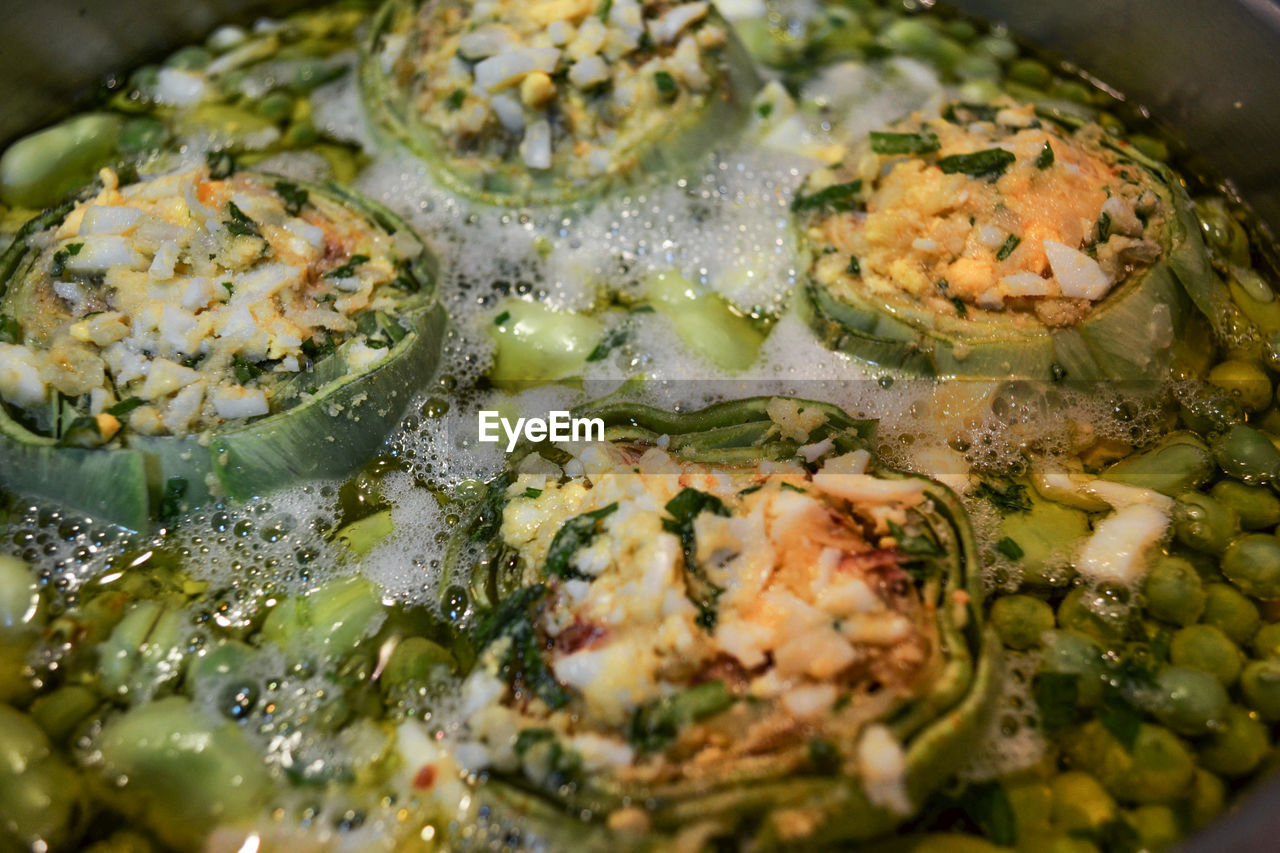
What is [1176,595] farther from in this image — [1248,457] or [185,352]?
[185,352]

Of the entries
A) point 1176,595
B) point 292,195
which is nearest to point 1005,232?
point 1176,595

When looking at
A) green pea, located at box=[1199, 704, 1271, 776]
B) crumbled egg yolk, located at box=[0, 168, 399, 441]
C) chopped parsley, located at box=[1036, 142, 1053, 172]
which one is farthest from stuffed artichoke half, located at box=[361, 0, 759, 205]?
green pea, located at box=[1199, 704, 1271, 776]

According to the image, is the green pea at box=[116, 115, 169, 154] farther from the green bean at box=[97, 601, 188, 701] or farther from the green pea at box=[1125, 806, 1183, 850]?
the green pea at box=[1125, 806, 1183, 850]

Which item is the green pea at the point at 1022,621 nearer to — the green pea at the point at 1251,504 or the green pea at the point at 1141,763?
the green pea at the point at 1141,763

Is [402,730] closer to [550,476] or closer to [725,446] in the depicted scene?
[550,476]

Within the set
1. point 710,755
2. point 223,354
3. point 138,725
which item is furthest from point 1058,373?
point 138,725

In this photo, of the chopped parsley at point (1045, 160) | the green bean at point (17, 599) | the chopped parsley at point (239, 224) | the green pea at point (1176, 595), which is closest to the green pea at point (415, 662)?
the green bean at point (17, 599)
